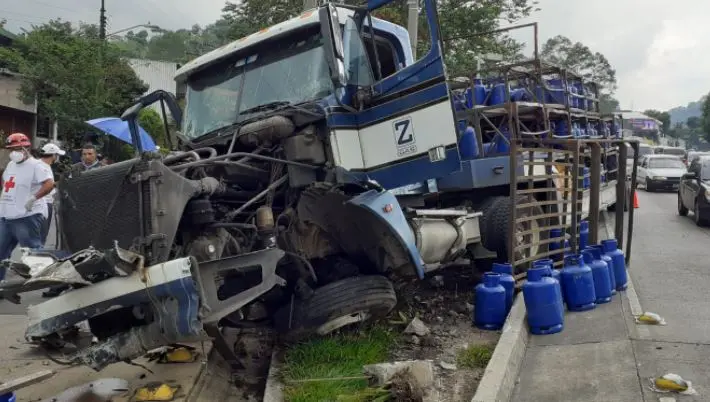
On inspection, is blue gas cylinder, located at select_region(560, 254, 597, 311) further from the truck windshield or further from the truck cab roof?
the truck windshield

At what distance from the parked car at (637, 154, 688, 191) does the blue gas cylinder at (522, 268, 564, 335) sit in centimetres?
2084

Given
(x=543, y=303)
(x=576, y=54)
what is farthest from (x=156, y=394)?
(x=576, y=54)

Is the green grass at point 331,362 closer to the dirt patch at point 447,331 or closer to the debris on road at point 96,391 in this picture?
the dirt patch at point 447,331

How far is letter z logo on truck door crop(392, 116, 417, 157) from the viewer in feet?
16.4

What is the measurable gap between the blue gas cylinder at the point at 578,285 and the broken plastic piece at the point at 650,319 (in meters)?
0.43

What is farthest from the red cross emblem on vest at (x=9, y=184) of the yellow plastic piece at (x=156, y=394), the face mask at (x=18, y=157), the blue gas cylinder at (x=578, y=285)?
the blue gas cylinder at (x=578, y=285)

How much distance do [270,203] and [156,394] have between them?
4.92 feet

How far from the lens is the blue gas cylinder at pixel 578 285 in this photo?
570 cm

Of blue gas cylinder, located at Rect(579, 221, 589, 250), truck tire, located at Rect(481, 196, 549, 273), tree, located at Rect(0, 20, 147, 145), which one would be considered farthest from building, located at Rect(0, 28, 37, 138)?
blue gas cylinder, located at Rect(579, 221, 589, 250)

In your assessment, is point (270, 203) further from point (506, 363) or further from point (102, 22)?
point (102, 22)

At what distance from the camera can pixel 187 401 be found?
4168mm

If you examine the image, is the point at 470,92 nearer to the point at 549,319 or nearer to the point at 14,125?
the point at 549,319

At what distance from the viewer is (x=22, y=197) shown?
6770mm

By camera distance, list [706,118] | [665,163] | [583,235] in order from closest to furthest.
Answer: [583,235] < [665,163] < [706,118]
